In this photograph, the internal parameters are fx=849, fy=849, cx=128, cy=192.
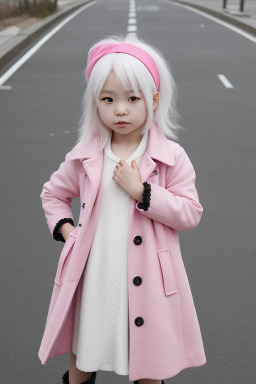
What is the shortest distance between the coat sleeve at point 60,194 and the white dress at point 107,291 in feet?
0.62

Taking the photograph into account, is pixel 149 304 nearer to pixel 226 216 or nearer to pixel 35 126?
pixel 226 216

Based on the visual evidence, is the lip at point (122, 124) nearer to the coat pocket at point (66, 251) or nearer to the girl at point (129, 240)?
Result: the girl at point (129, 240)

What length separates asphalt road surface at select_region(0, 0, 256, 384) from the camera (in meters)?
4.16

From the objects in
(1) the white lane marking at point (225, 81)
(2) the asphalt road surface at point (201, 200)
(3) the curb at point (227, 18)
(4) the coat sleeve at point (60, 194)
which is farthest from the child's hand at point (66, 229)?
(3) the curb at point (227, 18)

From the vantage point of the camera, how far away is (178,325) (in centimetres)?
283

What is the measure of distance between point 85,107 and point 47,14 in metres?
23.8

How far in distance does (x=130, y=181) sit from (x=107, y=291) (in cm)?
37

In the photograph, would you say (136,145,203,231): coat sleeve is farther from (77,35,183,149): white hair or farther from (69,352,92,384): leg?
(69,352,92,384): leg

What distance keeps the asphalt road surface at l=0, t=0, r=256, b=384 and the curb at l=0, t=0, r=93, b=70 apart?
0.49m

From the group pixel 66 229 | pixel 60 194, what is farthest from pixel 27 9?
pixel 66 229

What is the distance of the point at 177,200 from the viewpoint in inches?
110

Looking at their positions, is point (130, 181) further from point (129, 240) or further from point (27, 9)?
point (27, 9)

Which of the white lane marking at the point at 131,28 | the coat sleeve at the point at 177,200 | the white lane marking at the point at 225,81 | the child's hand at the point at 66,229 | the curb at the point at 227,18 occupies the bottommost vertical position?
the curb at the point at 227,18

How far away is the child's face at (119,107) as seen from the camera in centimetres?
273
